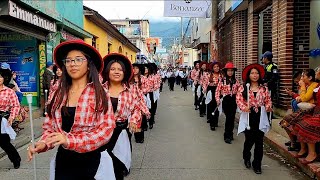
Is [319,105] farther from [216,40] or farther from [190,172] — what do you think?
[216,40]

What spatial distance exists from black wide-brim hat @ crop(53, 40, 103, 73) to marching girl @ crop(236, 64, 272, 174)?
3.69 m

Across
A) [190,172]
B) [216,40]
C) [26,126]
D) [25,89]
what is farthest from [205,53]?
[190,172]

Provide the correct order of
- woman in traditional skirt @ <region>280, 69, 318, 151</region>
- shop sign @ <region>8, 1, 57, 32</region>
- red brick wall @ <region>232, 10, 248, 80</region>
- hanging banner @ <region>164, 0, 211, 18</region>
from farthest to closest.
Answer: hanging banner @ <region>164, 0, 211, 18</region>
red brick wall @ <region>232, 10, 248, 80</region>
shop sign @ <region>8, 1, 57, 32</region>
woman in traditional skirt @ <region>280, 69, 318, 151</region>

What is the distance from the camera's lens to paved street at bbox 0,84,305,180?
6055 mm

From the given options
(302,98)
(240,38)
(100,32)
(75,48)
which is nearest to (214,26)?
(240,38)

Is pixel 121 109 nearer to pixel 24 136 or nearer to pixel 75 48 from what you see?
pixel 75 48

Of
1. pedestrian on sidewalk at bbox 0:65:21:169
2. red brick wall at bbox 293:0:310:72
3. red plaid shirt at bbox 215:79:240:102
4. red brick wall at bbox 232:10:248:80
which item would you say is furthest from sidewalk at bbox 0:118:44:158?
red brick wall at bbox 232:10:248:80

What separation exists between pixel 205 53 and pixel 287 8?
24.6 metres

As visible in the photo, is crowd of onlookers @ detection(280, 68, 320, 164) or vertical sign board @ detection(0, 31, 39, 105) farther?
vertical sign board @ detection(0, 31, 39, 105)

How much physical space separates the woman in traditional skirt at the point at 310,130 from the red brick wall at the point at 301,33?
3826 millimetres

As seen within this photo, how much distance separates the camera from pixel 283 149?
7199 millimetres

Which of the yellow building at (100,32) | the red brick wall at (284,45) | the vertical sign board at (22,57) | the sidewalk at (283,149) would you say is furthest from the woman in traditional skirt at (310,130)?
the yellow building at (100,32)

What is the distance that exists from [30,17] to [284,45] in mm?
6845

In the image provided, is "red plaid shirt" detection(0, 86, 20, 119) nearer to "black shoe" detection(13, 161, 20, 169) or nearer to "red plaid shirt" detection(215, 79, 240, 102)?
"black shoe" detection(13, 161, 20, 169)
